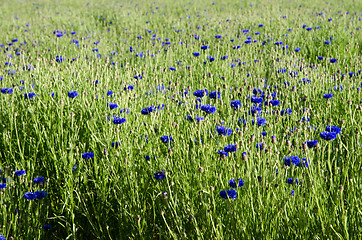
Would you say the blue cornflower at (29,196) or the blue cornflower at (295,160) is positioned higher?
the blue cornflower at (295,160)

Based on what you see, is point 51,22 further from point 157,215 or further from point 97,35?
point 157,215

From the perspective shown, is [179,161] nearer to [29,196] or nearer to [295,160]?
[295,160]

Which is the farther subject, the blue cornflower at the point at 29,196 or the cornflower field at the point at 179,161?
the blue cornflower at the point at 29,196

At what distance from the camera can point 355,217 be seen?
1408 mm

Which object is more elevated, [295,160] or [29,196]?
[295,160]

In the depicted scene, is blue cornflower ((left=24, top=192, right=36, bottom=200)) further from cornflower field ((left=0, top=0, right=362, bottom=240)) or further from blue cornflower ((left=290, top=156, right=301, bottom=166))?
blue cornflower ((left=290, top=156, right=301, bottom=166))

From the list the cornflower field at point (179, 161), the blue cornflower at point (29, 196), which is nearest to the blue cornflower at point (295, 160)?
the cornflower field at point (179, 161)

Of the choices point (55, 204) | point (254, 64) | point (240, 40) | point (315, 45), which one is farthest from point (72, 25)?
point (55, 204)

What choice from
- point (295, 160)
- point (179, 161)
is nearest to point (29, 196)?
point (179, 161)

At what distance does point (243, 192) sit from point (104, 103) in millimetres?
1510

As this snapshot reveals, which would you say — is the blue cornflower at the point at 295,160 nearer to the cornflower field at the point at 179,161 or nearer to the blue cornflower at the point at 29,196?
the cornflower field at the point at 179,161

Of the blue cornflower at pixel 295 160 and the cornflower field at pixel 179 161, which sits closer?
the cornflower field at pixel 179 161

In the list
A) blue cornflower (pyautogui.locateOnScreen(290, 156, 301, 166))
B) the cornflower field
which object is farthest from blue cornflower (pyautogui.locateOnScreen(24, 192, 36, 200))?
blue cornflower (pyautogui.locateOnScreen(290, 156, 301, 166))

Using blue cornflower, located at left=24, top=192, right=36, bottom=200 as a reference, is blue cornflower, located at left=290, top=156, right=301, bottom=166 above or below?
above
